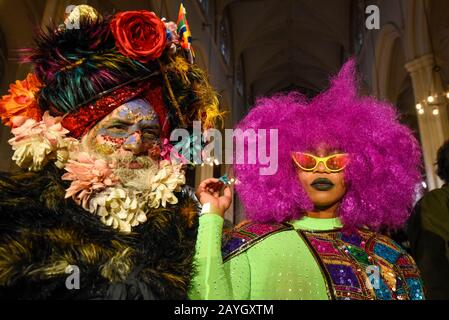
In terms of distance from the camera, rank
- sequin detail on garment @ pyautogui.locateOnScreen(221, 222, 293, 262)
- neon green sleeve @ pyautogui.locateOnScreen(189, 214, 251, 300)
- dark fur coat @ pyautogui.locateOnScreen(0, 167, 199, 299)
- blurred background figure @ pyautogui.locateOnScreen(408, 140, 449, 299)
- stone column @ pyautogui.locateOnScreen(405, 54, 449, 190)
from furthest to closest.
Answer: stone column @ pyautogui.locateOnScreen(405, 54, 449, 190), blurred background figure @ pyautogui.locateOnScreen(408, 140, 449, 299), sequin detail on garment @ pyautogui.locateOnScreen(221, 222, 293, 262), neon green sleeve @ pyautogui.locateOnScreen(189, 214, 251, 300), dark fur coat @ pyautogui.locateOnScreen(0, 167, 199, 299)

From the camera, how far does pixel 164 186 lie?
157 centimetres

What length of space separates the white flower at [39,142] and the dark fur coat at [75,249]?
62 millimetres

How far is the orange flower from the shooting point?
5.54 ft

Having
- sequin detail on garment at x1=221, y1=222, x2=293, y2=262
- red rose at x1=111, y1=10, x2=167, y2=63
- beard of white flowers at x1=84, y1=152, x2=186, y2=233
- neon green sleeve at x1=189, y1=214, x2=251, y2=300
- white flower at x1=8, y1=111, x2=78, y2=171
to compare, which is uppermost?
red rose at x1=111, y1=10, x2=167, y2=63

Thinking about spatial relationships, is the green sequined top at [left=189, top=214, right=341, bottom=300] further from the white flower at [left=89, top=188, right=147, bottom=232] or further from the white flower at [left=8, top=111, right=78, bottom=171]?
the white flower at [left=8, top=111, right=78, bottom=171]

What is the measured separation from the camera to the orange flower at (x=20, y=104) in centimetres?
169

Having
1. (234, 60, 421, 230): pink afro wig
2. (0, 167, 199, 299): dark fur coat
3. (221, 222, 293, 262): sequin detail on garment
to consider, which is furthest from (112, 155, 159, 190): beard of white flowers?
(234, 60, 421, 230): pink afro wig

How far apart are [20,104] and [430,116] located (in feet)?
27.7

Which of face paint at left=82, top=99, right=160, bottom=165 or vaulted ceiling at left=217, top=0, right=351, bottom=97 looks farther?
vaulted ceiling at left=217, top=0, right=351, bottom=97

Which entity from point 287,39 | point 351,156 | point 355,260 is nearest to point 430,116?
point 351,156

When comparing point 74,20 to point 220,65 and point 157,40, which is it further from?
point 220,65

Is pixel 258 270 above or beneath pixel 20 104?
beneath

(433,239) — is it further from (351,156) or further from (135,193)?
(135,193)

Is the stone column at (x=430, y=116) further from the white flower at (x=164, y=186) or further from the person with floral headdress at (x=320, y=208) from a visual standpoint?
the white flower at (x=164, y=186)
